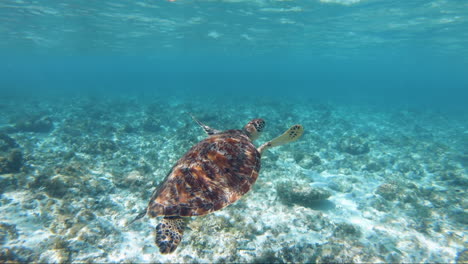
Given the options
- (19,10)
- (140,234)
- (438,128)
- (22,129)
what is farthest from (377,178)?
(19,10)

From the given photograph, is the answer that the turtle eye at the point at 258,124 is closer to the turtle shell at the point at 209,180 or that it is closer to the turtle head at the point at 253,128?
the turtle head at the point at 253,128

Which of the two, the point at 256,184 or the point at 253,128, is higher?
the point at 253,128

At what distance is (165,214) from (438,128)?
29962 mm

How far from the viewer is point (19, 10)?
22.1 meters

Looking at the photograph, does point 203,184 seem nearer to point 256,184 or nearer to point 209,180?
point 209,180

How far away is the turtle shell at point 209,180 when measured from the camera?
3929 mm

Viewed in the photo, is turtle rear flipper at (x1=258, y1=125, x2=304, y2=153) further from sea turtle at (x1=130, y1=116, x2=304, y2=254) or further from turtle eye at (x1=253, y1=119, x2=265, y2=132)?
turtle eye at (x1=253, y1=119, x2=265, y2=132)

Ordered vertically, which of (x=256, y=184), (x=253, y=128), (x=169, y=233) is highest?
(x=253, y=128)

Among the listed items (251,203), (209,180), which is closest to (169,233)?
(209,180)

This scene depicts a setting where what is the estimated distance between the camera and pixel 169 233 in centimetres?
389

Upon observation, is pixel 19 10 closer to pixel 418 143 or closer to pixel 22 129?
pixel 22 129

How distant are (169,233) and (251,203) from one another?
4260mm

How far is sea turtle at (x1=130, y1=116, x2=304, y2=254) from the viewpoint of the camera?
3879 mm

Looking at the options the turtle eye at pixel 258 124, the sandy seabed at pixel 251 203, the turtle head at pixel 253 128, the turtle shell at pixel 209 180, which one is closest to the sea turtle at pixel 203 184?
the turtle shell at pixel 209 180
